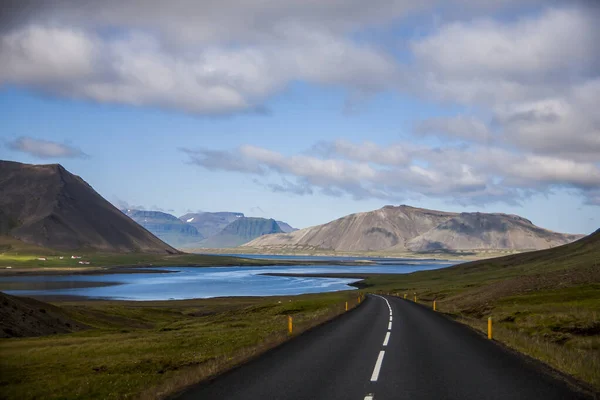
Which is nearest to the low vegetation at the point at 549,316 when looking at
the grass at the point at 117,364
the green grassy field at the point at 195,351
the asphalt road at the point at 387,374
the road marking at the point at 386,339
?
the green grassy field at the point at 195,351

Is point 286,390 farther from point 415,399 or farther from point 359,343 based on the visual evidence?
point 359,343

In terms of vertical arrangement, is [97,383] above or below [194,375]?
below

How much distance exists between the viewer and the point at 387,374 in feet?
55.7

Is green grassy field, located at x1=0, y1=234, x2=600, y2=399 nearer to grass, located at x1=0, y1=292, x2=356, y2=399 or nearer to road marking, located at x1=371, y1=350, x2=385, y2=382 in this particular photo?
grass, located at x1=0, y1=292, x2=356, y2=399

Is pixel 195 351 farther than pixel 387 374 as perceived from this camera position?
Yes

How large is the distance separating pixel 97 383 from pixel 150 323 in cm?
5375

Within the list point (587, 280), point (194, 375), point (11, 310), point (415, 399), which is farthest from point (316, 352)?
point (587, 280)

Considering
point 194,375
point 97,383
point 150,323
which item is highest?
point 194,375

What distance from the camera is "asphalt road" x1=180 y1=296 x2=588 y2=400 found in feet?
47.2

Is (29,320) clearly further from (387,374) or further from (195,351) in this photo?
(387,374)

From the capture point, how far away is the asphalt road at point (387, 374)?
14.4m

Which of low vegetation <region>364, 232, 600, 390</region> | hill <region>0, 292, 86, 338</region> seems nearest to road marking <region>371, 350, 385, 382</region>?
low vegetation <region>364, 232, 600, 390</region>

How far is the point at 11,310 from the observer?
51.6 metres

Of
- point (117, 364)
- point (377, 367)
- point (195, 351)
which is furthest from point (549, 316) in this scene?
point (117, 364)
